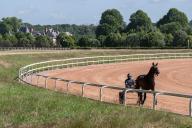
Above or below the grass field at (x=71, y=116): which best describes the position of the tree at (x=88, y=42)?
below

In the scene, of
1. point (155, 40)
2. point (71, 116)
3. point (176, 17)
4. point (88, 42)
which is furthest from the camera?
A: point (176, 17)

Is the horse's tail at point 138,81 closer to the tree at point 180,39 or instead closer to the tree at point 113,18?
the tree at point 180,39

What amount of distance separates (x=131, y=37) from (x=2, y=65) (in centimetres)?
6495

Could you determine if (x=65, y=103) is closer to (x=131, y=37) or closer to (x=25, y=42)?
(x=131, y=37)

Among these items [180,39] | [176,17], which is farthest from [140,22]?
[180,39]

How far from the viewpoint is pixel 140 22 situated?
5369 inches

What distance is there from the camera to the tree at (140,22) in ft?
443

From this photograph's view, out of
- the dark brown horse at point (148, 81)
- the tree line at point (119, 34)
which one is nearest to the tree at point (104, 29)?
the tree line at point (119, 34)

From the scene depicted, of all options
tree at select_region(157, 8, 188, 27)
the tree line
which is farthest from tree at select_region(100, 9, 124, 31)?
tree at select_region(157, 8, 188, 27)

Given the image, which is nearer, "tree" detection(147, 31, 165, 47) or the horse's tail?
the horse's tail

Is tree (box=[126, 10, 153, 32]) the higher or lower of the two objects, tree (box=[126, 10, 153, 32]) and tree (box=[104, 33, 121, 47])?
the higher

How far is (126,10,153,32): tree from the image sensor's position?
13500 centimetres

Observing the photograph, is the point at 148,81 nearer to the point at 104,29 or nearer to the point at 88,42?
the point at 88,42

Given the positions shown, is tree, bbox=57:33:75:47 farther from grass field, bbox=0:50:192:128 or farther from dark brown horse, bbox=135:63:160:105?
grass field, bbox=0:50:192:128
